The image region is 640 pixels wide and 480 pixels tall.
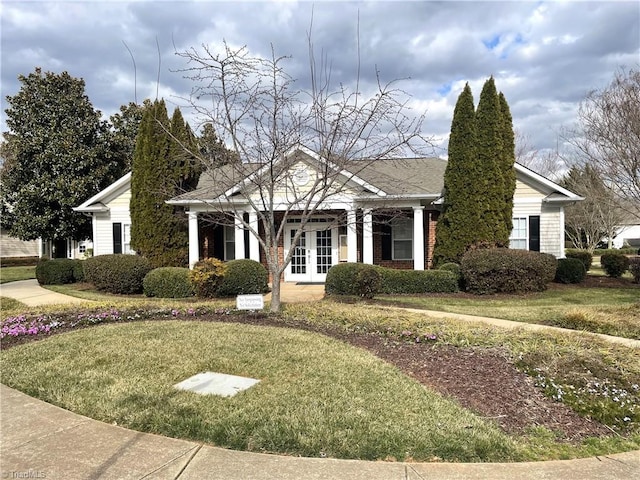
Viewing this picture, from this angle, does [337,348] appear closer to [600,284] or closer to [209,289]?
[209,289]

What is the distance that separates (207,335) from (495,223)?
10.8 metres

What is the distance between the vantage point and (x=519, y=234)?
54.1ft

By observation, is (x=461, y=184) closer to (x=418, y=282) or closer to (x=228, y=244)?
(x=418, y=282)

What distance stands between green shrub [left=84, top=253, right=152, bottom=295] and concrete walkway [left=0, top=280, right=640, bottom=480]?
1048 cm

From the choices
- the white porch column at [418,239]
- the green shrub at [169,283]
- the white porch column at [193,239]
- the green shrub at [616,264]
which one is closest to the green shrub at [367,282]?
the white porch column at [418,239]

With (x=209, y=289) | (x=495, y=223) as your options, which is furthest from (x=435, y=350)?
(x=495, y=223)

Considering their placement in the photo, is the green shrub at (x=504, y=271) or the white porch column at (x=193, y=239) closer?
the green shrub at (x=504, y=271)

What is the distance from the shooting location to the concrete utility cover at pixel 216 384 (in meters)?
4.62

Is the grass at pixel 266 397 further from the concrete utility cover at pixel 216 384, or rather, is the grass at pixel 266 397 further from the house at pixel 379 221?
the house at pixel 379 221

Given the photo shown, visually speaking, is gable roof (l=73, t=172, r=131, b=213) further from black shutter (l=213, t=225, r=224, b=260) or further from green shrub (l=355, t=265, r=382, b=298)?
green shrub (l=355, t=265, r=382, b=298)

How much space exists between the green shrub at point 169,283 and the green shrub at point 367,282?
15.2 ft

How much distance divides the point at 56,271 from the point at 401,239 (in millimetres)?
12691

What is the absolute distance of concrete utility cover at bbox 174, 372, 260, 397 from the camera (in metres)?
4.62

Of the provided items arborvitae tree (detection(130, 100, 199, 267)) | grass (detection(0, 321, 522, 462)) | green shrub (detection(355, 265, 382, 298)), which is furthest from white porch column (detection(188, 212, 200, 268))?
grass (detection(0, 321, 522, 462))
